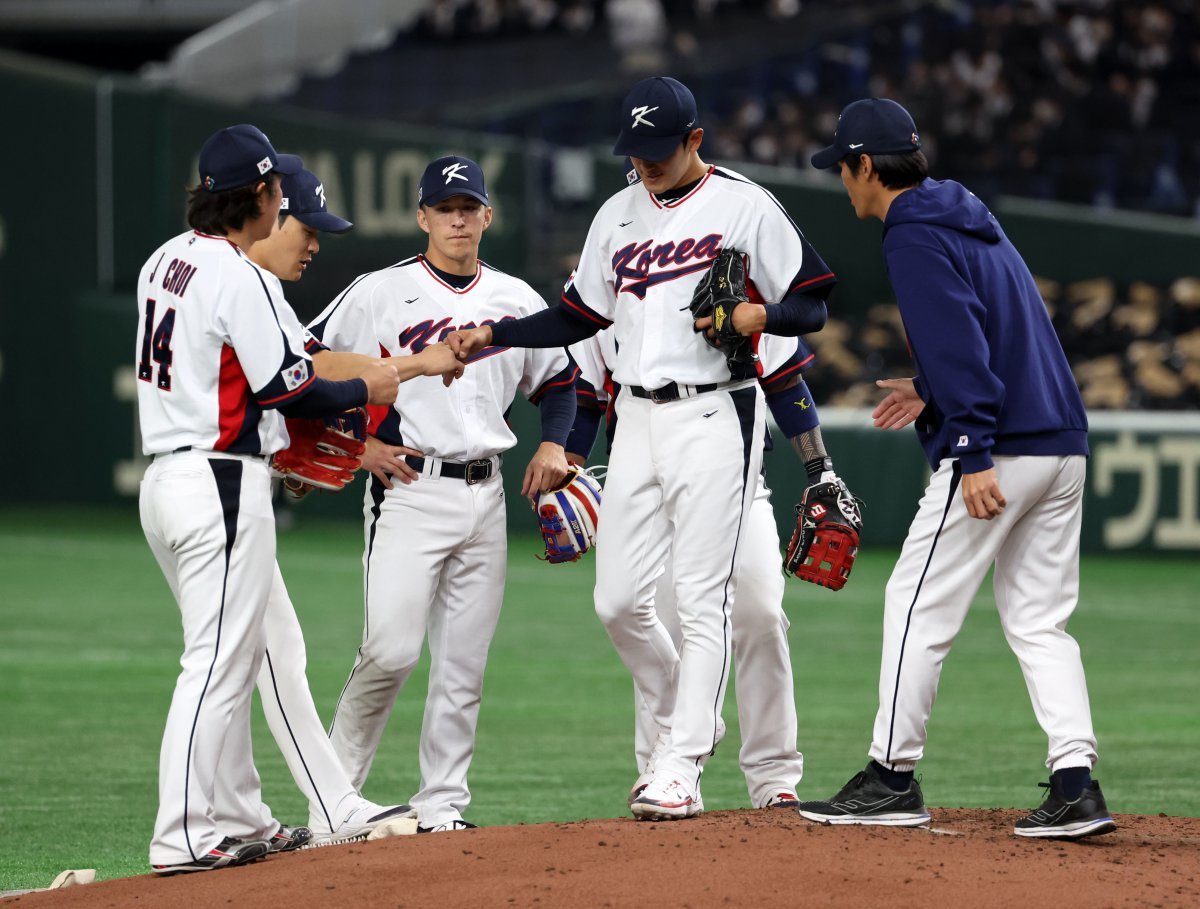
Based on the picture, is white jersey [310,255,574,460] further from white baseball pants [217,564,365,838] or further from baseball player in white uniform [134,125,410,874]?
baseball player in white uniform [134,125,410,874]

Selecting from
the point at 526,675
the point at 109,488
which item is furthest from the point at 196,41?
the point at 526,675

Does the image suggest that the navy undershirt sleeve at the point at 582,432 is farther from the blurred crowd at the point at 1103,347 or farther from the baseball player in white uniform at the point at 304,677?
the blurred crowd at the point at 1103,347

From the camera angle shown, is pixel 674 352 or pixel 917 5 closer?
pixel 674 352

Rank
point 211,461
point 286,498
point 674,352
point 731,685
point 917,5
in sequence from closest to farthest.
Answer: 1. point 211,461
2. point 674,352
3. point 731,685
4. point 286,498
5. point 917,5

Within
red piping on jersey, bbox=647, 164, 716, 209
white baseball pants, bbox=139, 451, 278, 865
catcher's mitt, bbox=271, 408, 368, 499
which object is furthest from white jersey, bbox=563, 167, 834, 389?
white baseball pants, bbox=139, 451, 278, 865

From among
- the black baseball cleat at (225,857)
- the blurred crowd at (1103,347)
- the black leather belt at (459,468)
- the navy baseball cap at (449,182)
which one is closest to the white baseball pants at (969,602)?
the black leather belt at (459,468)

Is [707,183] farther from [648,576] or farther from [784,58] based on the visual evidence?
[784,58]

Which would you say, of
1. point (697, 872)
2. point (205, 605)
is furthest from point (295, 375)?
point (697, 872)

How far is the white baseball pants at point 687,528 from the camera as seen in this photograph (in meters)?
4.91

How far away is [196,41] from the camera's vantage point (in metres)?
23.5

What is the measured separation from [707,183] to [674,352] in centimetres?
51

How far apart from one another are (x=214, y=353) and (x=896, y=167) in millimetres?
1827

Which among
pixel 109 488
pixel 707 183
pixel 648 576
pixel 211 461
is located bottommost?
pixel 109 488

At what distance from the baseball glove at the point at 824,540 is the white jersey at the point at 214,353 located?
159cm
